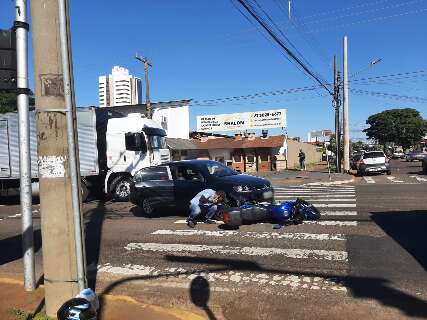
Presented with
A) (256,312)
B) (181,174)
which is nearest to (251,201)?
(181,174)

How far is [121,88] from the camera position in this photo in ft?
149

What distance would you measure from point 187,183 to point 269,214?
274 cm

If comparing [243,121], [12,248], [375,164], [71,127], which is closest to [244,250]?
[71,127]

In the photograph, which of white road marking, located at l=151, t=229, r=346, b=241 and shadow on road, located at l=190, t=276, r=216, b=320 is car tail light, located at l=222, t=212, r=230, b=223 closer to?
white road marking, located at l=151, t=229, r=346, b=241

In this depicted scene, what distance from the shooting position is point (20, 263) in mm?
7980

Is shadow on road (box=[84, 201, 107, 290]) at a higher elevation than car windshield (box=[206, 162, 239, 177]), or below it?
below

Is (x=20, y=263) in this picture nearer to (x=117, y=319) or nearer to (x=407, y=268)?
(x=117, y=319)

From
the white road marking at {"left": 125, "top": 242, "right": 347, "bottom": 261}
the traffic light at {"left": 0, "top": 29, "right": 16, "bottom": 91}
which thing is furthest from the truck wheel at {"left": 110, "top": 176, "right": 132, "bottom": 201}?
the traffic light at {"left": 0, "top": 29, "right": 16, "bottom": 91}

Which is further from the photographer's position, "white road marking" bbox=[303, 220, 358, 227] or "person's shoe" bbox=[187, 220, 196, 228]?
"person's shoe" bbox=[187, 220, 196, 228]

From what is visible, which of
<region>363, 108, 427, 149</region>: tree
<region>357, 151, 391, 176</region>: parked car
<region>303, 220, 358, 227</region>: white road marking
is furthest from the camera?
<region>363, 108, 427, 149</region>: tree

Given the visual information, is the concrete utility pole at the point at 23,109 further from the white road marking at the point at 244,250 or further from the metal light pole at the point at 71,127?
the white road marking at the point at 244,250

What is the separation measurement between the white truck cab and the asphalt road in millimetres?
5646

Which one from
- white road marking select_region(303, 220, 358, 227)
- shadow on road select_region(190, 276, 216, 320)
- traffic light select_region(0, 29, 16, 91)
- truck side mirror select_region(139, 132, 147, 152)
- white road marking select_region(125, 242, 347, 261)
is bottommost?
shadow on road select_region(190, 276, 216, 320)

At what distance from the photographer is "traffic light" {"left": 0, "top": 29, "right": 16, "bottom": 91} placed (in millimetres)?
5520
